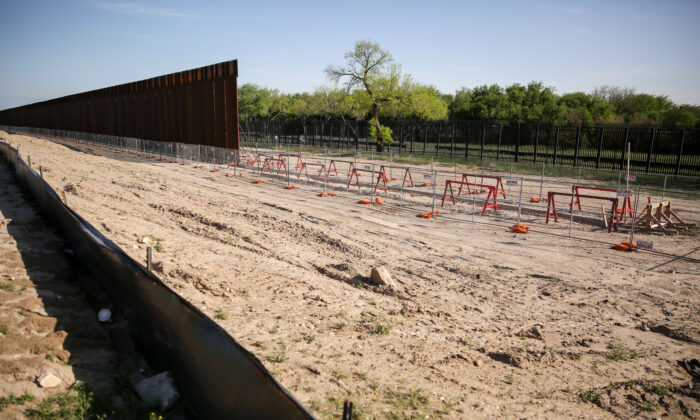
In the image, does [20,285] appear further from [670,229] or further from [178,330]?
[670,229]

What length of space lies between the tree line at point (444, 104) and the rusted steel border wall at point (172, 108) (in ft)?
53.0

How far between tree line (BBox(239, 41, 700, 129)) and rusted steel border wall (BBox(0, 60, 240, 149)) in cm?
1615

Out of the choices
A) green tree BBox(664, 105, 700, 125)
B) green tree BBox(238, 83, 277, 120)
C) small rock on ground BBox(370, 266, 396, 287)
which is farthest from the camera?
green tree BBox(238, 83, 277, 120)

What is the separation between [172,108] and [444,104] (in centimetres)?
2934

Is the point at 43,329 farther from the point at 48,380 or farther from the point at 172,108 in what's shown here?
the point at 172,108

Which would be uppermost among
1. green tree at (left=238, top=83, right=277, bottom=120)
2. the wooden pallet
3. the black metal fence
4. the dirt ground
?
green tree at (left=238, top=83, right=277, bottom=120)

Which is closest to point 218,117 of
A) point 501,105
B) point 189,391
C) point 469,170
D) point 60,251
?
point 469,170

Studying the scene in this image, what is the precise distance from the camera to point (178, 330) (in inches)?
167

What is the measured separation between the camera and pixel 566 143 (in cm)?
3111

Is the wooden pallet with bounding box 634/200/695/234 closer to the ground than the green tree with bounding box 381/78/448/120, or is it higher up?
closer to the ground

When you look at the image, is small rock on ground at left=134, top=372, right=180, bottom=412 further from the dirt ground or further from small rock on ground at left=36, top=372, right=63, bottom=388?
the dirt ground

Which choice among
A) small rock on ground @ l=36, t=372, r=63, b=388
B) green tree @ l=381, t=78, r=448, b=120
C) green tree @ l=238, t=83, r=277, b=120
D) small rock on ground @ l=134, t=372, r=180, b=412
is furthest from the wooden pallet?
green tree @ l=238, t=83, r=277, b=120

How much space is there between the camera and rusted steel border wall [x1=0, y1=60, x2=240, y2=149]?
29875 millimetres

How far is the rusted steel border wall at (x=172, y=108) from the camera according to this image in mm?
29875
